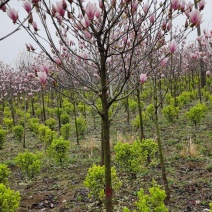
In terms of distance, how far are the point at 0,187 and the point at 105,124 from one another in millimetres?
2749

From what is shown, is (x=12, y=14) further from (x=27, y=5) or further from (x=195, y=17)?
(x=195, y=17)

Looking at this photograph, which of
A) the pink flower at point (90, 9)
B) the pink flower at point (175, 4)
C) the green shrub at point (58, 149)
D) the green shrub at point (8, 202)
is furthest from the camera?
the green shrub at point (58, 149)

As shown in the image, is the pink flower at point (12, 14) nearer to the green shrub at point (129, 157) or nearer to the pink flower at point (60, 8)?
the pink flower at point (60, 8)

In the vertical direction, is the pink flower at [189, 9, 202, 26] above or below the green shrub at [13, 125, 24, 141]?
above

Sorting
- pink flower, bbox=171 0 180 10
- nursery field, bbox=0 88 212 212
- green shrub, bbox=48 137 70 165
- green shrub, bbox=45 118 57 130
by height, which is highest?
pink flower, bbox=171 0 180 10

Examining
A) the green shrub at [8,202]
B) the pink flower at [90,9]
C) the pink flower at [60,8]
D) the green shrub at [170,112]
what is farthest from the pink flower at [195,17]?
the green shrub at [170,112]

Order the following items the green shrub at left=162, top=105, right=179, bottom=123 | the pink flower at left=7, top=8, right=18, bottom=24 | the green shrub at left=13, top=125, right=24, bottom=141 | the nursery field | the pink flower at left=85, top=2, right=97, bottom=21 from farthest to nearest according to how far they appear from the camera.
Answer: the green shrub at left=162, top=105, right=179, bottom=123
the green shrub at left=13, top=125, right=24, bottom=141
the nursery field
the pink flower at left=7, top=8, right=18, bottom=24
the pink flower at left=85, top=2, right=97, bottom=21

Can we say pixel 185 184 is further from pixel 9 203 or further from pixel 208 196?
pixel 9 203

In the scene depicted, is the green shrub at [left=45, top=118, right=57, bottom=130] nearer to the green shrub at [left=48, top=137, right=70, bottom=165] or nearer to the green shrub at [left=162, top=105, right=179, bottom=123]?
the green shrub at [left=48, top=137, right=70, bottom=165]

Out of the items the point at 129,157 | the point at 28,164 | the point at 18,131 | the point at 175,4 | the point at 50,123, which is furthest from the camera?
the point at 50,123

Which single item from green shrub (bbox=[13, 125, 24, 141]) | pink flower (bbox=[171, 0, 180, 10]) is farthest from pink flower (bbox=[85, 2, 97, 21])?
green shrub (bbox=[13, 125, 24, 141])

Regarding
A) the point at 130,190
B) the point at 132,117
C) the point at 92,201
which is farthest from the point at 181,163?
the point at 132,117

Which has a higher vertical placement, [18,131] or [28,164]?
[18,131]

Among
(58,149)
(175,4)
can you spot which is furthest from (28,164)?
(175,4)
